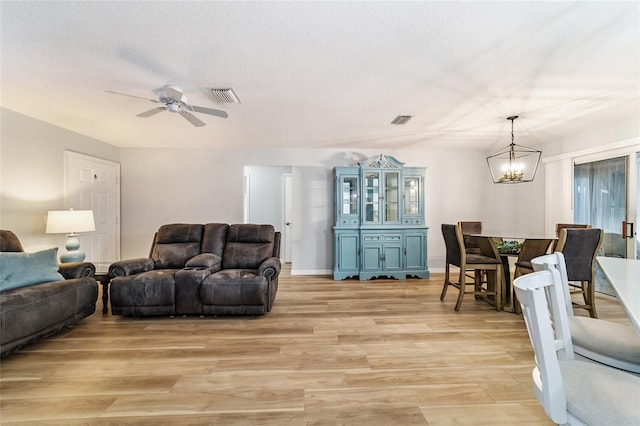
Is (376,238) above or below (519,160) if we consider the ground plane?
below

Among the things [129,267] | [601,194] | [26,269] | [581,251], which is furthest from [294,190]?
[601,194]

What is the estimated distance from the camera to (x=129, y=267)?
3.06 meters

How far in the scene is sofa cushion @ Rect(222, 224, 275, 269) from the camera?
138 inches

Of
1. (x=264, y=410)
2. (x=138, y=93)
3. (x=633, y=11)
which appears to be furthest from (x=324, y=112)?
(x=264, y=410)

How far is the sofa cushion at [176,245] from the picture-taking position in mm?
3471

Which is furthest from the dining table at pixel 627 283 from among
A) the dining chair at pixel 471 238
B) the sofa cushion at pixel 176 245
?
the sofa cushion at pixel 176 245

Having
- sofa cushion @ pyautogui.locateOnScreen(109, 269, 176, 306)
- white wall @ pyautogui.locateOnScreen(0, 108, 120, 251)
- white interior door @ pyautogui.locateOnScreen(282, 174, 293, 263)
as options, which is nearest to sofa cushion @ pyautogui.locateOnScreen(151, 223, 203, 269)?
sofa cushion @ pyautogui.locateOnScreen(109, 269, 176, 306)

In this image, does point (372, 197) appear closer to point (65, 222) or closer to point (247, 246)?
point (247, 246)

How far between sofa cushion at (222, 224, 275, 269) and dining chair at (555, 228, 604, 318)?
3.19 m

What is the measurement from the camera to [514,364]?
200cm

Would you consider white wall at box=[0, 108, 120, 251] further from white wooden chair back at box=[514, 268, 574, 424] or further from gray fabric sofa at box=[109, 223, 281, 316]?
white wooden chair back at box=[514, 268, 574, 424]

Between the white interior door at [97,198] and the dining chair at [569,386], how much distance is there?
181 inches

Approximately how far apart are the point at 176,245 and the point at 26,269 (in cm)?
137

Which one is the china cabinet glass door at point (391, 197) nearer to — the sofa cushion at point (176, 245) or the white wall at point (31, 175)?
the sofa cushion at point (176, 245)
